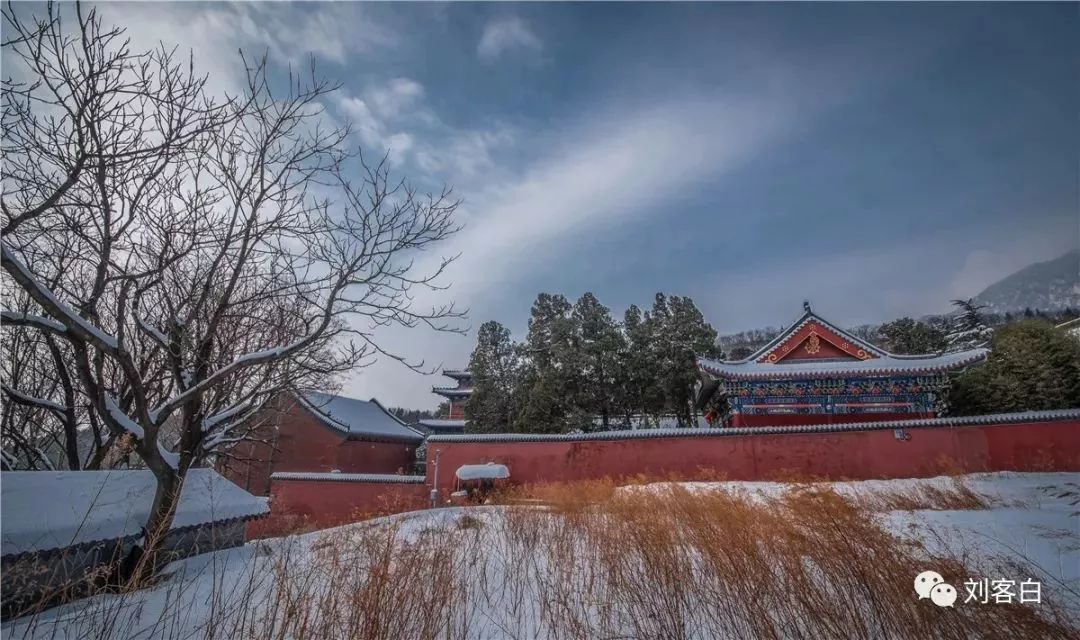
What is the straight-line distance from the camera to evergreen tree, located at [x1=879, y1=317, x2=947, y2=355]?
22.4 meters

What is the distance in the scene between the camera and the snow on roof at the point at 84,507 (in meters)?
3.47

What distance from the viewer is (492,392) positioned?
20422 millimetres

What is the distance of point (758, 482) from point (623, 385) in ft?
30.5

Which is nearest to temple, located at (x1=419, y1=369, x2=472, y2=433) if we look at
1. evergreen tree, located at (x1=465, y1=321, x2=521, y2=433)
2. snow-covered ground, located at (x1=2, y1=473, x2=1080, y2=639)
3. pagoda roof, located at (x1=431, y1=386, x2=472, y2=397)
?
pagoda roof, located at (x1=431, y1=386, x2=472, y2=397)

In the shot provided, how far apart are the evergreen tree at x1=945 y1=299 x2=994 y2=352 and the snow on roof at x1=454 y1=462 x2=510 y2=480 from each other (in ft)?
69.6

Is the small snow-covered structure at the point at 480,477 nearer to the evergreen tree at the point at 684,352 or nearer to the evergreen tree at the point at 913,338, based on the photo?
the evergreen tree at the point at 684,352

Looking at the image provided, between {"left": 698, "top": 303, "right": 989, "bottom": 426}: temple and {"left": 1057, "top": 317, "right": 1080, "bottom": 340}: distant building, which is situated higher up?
{"left": 1057, "top": 317, "right": 1080, "bottom": 340}: distant building

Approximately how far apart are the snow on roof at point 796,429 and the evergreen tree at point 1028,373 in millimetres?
3772

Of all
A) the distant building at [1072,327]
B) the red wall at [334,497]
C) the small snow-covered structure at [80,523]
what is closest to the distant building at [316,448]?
the red wall at [334,497]

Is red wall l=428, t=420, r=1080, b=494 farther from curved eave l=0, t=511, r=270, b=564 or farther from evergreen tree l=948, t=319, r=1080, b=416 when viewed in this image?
curved eave l=0, t=511, r=270, b=564

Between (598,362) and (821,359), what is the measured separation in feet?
25.5

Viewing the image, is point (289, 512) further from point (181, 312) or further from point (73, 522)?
point (73, 522)

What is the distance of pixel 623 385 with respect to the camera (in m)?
20.0

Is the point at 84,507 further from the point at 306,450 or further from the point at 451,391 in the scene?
the point at 451,391
